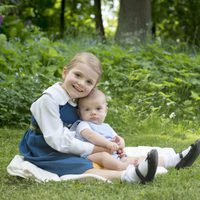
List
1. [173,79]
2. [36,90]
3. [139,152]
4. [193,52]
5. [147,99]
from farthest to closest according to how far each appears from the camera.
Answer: [193,52] < [173,79] < [147,99] < [36,90] < [139,152]

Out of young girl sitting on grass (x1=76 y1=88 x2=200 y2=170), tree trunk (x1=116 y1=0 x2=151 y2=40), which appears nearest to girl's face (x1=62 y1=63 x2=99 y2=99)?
young girl sitting on grass (x1=76 y1=88 x2=200 y2=170)

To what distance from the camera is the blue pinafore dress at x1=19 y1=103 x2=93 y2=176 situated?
4.64 meters

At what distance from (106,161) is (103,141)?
0.15m

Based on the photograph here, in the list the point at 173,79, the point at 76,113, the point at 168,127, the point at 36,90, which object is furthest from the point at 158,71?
the point at 76,113

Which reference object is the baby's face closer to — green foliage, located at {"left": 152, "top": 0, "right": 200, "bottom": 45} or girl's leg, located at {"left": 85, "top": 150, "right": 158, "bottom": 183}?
girl's leg, located at {"left": 85, "top": 150, "right": 158, "bottom": 183}

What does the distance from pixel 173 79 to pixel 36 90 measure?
263cm

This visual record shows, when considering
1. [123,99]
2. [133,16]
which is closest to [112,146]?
[123,99]

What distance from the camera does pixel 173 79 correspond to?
945 centimetres

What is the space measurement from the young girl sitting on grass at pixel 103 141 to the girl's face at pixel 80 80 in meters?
0.11

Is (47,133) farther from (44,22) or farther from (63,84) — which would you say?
(44,22)

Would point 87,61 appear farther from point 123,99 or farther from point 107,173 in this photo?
point 123,99

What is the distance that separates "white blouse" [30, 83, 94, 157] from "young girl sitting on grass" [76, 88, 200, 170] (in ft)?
0.28

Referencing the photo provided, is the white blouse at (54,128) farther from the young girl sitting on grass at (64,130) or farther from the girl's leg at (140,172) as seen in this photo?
the girl's leg at (140,172)

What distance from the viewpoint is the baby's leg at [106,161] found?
468 centimetres
